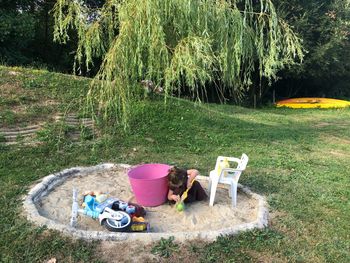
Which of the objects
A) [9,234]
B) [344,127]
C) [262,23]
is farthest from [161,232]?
[344,127]

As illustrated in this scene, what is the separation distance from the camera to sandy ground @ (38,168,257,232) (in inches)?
150

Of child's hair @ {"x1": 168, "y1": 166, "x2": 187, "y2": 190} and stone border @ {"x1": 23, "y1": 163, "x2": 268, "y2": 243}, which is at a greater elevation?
child's hair @ {"x1": 168, "y1": 166, "x2": 187, "y2": 190}

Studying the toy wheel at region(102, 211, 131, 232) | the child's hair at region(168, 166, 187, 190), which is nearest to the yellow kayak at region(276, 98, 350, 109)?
the child's hair at region(168, 166, 187, 190)

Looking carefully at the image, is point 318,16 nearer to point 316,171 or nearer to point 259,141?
point 259,141

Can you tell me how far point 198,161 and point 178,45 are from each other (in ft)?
9.13

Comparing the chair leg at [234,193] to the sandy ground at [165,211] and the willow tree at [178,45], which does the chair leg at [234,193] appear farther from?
the willow tree at [178,45]

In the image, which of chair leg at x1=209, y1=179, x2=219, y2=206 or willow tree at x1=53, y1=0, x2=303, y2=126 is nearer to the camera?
willow tree at x1=53, y1=0, x2=303, y2=126

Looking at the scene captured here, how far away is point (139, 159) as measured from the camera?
6027 mm

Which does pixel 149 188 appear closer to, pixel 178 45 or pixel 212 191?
pixel 212 191

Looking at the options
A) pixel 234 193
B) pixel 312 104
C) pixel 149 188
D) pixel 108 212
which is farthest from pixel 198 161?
pixel 312 104

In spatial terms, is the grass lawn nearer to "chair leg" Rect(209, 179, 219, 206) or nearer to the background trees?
"chair leg" Rect(209, 179, 219, 206)

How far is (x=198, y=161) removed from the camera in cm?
614

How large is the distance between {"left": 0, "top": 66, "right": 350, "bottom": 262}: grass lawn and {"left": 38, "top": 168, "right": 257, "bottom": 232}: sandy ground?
29 centimetres

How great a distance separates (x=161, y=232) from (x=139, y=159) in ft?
8.23
